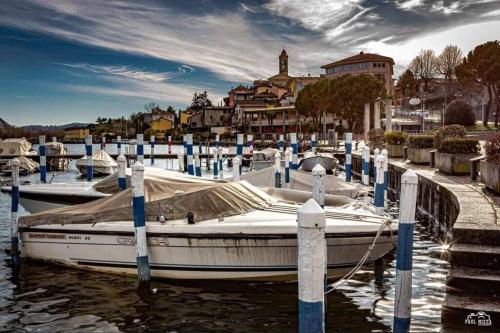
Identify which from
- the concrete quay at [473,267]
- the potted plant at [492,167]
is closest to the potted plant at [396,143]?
the potted plant at [492,167]

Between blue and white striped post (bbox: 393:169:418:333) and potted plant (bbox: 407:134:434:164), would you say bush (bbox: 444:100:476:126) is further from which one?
blue and white striped post (bbox: 393:169:418:333)

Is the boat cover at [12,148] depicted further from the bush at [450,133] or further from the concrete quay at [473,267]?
the concrete quay at [473,267]

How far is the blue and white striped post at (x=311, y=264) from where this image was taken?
4660 mm

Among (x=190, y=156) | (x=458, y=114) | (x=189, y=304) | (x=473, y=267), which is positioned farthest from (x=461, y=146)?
(x=458, y=114)

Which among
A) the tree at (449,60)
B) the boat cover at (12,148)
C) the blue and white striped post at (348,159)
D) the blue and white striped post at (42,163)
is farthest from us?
the tree at (449,60)

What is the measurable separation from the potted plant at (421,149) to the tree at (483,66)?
107ft

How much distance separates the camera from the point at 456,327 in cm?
693

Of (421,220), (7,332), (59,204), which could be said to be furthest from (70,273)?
(421,220)

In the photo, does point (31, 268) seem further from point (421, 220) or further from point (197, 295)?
point (421, 220)

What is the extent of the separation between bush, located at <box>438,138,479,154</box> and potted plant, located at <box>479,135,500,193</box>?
181 inches

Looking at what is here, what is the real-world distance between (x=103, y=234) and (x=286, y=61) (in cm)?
15311

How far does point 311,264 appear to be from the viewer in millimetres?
4734

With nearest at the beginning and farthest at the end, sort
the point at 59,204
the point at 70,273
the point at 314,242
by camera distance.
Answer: the point at 314,242 → the point at 70,273 → the point at 59,204

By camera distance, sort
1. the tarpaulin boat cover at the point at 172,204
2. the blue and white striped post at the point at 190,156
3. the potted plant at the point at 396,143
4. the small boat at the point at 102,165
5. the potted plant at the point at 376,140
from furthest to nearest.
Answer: the small boat at the point at 102,165, the potted plant at the point at 376,140, the potted plant at the point at 396,143, the blue and white striped post at the point at 190,156, the tarpaulin boat cover at the point at 172,204
